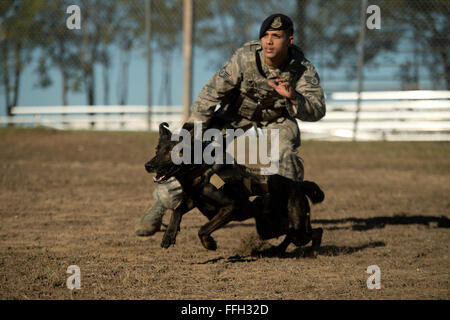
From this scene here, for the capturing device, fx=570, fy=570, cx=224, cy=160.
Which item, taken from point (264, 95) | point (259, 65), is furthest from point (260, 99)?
point (259, 65)

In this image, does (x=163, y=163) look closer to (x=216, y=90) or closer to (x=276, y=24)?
(x=216, y=90)

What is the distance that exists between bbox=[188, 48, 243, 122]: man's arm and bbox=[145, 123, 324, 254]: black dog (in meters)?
0.63

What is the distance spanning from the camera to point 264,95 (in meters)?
5.28

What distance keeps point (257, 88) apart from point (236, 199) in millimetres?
1058

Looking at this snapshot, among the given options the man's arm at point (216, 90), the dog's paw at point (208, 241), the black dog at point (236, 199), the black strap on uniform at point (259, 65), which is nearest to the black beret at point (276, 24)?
the black strap on uniform at point (259, 65)

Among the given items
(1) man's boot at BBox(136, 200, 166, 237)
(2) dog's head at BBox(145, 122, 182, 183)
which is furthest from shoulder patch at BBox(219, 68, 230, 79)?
(1) man's boot at BBox(136, 200, 166, 237)

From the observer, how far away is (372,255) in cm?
548

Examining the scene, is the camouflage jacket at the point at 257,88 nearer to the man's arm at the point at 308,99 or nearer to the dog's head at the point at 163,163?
the man's arm at the point at 308,99

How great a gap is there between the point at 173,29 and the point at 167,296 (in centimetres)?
1359

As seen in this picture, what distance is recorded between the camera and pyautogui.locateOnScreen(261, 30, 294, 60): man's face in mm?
5004

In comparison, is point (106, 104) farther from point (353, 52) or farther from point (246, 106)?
point (246, 106)

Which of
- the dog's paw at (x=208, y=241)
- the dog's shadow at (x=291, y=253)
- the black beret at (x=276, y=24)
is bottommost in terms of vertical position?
the dog's shadow at (x=291, y=253)

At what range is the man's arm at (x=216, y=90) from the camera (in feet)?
17.5
